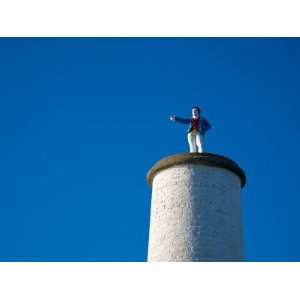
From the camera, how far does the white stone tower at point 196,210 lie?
10.6 meters

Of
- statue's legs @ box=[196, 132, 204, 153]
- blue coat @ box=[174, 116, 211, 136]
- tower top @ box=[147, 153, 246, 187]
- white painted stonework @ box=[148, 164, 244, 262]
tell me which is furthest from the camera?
blue coat @ box=[174, 116, 211, 136]

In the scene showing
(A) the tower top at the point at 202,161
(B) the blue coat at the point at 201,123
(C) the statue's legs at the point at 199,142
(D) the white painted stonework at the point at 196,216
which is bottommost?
(D) the white painted stonework at the point at 196,216

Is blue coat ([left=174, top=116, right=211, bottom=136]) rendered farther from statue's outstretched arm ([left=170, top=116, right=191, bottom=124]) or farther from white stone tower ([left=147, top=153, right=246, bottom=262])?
white stone tower ([left=147, top=153, right=246, bottom=262])

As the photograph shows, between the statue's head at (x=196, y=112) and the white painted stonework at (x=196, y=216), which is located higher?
the statue's head at (x=196, y=112)

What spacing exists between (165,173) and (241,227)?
6.79 feet

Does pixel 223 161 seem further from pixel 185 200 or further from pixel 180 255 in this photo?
pixel 180 255

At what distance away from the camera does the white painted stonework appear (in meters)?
10.5

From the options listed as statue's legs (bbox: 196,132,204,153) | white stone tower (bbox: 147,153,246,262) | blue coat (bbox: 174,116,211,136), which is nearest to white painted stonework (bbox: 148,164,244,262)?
white stone tower (bbox: 147,153,246,262)

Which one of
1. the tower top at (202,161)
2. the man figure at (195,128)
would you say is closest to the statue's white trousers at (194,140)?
the man figure at (195,128)

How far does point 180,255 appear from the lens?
34.3ft

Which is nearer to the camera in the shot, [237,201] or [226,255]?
[226,255]

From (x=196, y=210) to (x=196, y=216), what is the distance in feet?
0.46

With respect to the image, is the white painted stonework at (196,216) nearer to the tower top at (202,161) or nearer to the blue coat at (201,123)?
the tower top at (202,161)
